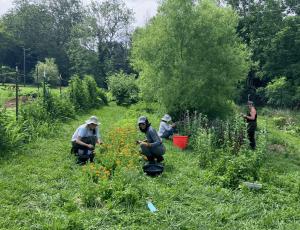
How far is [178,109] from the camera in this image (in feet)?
34.4

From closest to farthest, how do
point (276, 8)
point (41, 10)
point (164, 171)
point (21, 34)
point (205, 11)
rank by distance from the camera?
point (164, 171), point (205, 11), point (276, 8), point (21, 34), point (41, 10)

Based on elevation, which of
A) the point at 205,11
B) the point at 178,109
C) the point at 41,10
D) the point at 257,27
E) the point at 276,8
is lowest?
the point at 178,109

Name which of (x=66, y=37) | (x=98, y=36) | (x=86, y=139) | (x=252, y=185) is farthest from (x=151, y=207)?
(x=66, y=37)

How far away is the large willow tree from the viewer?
958cm

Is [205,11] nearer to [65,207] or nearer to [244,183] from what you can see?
[244,183]

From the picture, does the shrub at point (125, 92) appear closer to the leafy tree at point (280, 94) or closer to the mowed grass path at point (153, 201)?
the leafy tree at point (280, 94)

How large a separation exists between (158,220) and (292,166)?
4896 millimetres

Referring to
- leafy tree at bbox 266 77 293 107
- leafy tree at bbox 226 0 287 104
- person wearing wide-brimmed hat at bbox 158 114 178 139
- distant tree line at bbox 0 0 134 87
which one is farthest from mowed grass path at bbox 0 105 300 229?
distant tree line at bbox 0 0 134 87

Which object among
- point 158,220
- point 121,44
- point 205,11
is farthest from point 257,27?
point 121,44

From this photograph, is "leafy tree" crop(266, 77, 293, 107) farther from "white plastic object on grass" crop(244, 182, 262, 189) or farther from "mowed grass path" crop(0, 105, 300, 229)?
"white plastic object on grass" crop(244, 182, 262, 189)

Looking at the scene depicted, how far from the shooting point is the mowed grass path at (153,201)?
3062 millimetres

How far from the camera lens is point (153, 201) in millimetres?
3637

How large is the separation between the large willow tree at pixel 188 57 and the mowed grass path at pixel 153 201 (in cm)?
519

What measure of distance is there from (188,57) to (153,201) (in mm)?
7362
